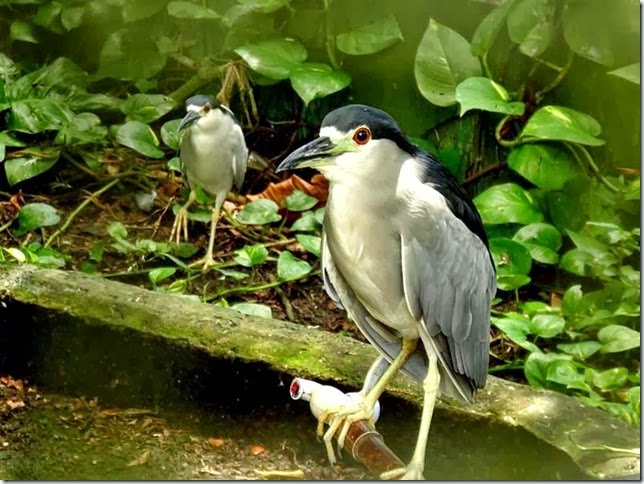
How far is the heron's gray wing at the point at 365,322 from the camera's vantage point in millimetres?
1493

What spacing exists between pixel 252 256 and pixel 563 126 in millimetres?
630

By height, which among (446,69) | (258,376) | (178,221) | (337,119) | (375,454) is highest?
(337,119)

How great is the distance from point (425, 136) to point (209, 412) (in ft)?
2.32

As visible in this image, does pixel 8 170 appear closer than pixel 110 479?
No

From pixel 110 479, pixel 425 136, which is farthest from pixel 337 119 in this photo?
pixel 425 136

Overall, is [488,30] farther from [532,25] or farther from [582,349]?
[582,349]

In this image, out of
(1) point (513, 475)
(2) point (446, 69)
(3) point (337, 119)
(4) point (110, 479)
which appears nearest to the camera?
(3) point (337, 119)

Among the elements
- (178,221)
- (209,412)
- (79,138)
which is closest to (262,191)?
(178,221)

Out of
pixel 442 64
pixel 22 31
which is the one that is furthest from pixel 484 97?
pixel 22 31

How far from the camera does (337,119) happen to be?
4.29 feet

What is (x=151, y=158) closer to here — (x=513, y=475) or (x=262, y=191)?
(x=262, y=191)

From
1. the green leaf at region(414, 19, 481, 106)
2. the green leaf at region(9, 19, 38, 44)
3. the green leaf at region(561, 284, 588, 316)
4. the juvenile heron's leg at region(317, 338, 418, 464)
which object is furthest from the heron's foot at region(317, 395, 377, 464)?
the green leaf at region(9, 19, 38, 44)

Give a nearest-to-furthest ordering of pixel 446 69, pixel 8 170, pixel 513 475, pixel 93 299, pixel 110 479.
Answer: pixel 513 475 < pixel 110 479 < pixel 93 299 < pixel 446 69 < pixel 8 170

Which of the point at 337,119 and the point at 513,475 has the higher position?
the point at 337,119
